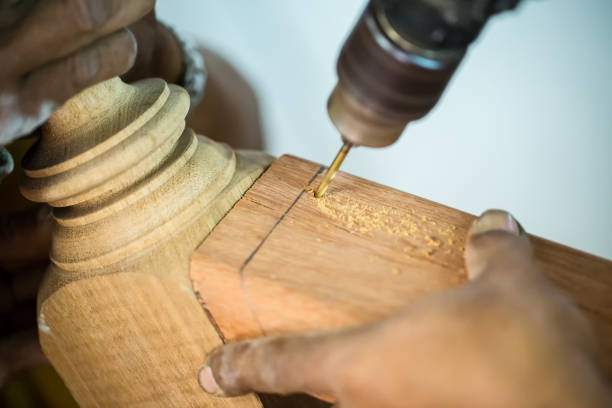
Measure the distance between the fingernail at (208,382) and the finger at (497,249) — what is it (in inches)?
9.9

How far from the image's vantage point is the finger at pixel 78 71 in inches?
13.9

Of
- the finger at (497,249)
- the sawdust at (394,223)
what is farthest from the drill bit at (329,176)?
the finger at (497,249)

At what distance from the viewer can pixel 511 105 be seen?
1.05 m

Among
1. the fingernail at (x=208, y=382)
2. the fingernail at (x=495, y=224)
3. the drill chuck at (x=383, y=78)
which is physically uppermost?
the drill chuck at (x=383, y=78)

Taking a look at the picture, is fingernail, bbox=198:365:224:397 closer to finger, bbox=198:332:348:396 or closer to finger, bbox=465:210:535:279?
finger, bbox=198:332:348:396

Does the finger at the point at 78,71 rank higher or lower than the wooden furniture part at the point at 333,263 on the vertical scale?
higher

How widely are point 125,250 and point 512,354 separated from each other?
13.3 inches

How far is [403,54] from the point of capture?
0.35 metres

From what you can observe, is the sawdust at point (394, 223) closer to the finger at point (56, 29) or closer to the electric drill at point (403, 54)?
the electric drill at point (403, 54)

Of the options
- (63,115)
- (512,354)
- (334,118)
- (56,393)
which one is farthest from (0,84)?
(56,393)

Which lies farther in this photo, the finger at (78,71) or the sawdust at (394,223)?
the sawdust at (394,223)

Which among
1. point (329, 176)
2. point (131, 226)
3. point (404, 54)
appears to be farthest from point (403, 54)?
point (131, 226)

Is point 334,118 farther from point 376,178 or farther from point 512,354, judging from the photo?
point 376,178

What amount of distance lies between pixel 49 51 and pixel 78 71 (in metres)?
0.03
